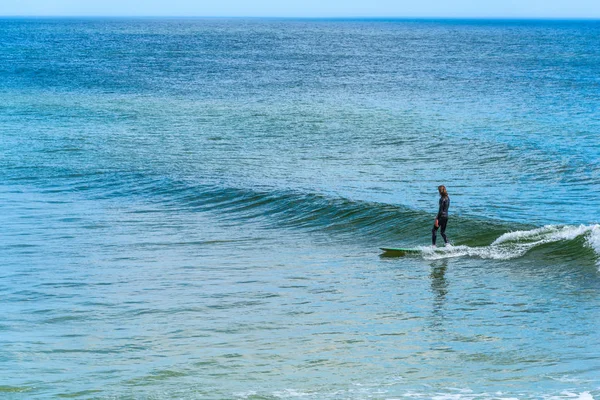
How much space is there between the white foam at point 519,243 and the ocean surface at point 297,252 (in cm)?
9

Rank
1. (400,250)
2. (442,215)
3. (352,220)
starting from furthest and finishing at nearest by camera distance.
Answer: (352,220), (442,215), (400,250)

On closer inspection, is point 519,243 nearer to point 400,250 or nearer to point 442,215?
point 442,215

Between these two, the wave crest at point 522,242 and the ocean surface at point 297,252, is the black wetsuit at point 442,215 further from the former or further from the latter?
the ocean surface at point 297,252

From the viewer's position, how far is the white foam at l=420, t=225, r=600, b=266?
24312 mm

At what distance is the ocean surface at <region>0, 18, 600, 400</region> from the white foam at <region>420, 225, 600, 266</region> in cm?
9

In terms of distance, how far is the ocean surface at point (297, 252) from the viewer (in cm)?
1506

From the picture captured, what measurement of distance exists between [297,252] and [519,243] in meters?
6.54

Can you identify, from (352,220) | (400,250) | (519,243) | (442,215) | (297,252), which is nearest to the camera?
(400,250)

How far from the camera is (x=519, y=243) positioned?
25.5 m

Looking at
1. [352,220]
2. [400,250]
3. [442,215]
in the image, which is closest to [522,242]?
[442,215]

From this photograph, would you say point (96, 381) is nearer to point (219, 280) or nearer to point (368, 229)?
point (219, 280)

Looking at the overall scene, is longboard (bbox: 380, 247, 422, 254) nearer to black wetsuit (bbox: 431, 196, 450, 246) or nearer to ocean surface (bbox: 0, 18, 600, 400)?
ocean surface (bbox: 0, 18, 600, 400)

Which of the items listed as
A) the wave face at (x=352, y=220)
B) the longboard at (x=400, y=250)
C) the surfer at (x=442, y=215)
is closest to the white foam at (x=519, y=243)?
the wave face at (x=352, y=220)

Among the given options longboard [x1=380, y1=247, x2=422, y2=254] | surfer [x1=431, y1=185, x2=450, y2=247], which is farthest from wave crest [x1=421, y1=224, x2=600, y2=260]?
surfer [x1=431, y1=185, x2=450, y2=247]
